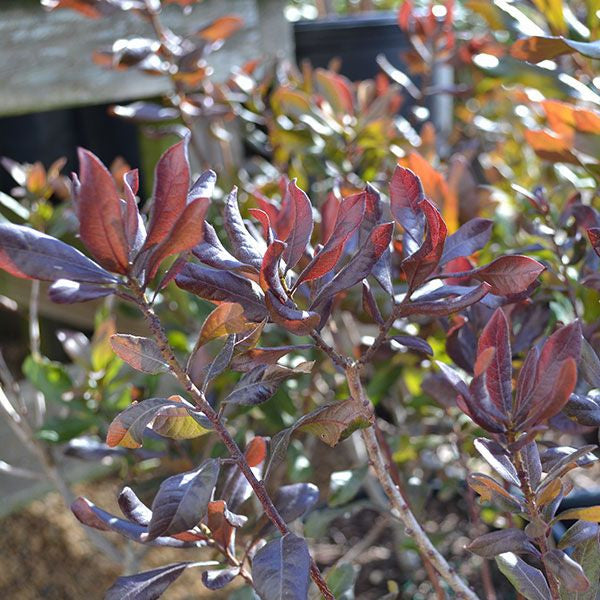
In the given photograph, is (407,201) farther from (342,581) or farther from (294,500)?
(342,581)

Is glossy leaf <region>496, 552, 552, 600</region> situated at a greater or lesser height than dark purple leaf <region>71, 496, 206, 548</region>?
lesser

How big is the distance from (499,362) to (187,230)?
11.7 inches

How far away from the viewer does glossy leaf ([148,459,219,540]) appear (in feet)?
2.20

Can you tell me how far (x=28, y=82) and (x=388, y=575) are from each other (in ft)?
4.61

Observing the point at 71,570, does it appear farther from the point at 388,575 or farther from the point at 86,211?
the point at 86,211

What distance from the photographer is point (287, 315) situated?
0.70 m

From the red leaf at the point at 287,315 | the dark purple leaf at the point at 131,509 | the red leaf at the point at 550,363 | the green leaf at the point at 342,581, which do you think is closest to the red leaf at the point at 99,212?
the red leaf at the point at 287,315

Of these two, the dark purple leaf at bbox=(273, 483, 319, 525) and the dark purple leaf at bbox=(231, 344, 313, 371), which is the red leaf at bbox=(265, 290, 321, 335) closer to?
the dark purple leaf at bbox=(231, 344, 313, 371)

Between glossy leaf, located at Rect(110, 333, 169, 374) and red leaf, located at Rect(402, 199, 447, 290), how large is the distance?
0.77 ft

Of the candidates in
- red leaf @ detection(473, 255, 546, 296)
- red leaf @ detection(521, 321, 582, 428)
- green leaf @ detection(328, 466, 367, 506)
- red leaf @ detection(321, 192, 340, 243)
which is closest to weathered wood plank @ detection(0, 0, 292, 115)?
red leaf @ detection(321, 192, 340, 243)

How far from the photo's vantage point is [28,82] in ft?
6.18

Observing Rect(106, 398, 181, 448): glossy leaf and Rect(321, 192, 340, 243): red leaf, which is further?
Rect(321, 192, 340, 243): red leaf

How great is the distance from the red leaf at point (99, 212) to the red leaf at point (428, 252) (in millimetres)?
263

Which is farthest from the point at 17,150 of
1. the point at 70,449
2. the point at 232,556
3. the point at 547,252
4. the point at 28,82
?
the point at 232,556
